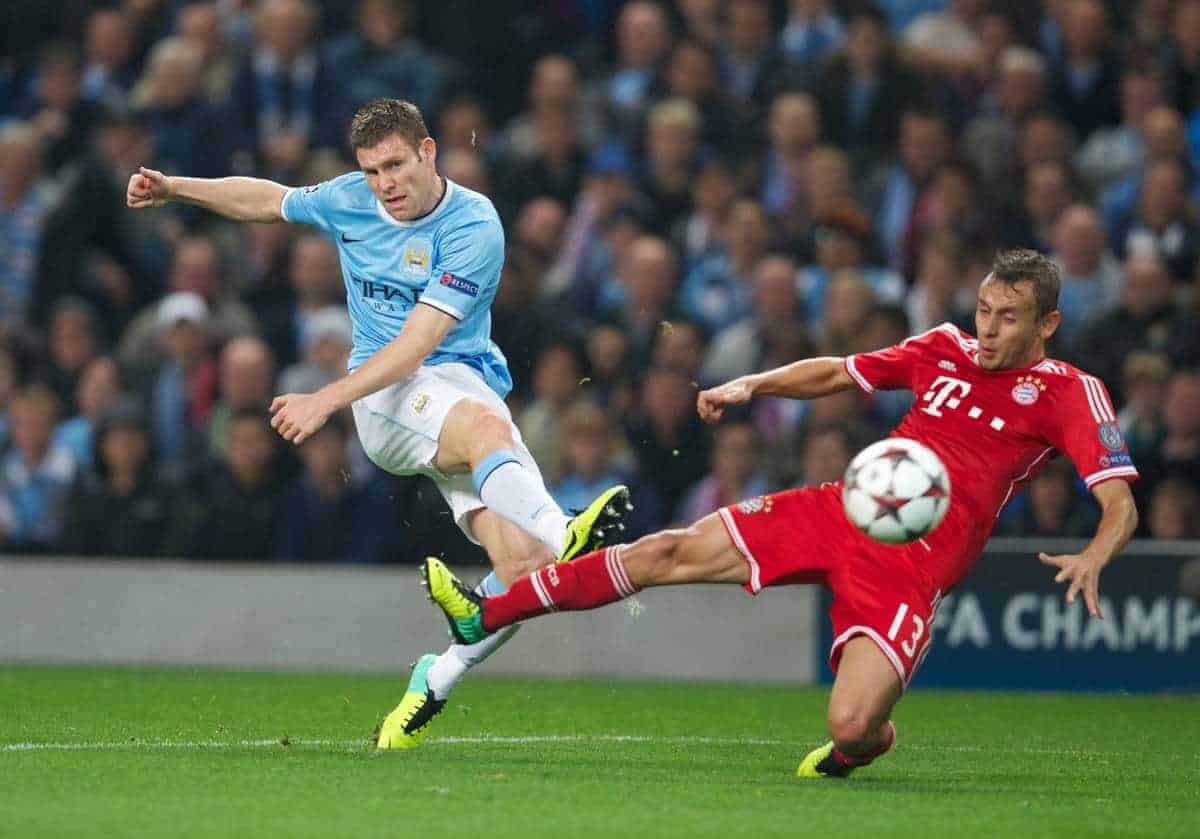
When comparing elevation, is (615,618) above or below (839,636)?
below

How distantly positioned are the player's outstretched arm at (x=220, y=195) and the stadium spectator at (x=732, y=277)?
4804 millimetres

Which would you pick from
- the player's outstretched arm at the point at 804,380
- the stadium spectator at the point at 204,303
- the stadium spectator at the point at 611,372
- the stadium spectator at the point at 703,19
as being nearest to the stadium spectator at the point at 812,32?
the stadium spectator at the point at 703,19

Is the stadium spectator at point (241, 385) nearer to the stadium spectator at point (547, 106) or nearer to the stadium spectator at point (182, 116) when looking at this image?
the stadium spectator at point (182, 116)

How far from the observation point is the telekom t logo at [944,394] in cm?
729

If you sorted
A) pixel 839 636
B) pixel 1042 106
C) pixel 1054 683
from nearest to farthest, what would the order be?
1. pixel 839 636
2. pixel 1054 683
3. pixel 1042 106

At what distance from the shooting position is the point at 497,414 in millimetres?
7773

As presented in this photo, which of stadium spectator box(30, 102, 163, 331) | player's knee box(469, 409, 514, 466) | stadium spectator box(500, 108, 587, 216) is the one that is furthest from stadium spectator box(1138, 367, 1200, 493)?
stadium spectator box(30, 102, 163, 331)

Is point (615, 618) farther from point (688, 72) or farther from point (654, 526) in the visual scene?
point (688, 72)

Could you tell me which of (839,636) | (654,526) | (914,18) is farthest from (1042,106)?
(839,636)

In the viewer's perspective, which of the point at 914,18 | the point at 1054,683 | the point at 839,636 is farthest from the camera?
the point at 914,18

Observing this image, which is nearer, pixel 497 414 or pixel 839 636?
pixel 839 636

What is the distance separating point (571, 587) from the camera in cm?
704

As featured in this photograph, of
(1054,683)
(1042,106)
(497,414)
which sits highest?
(1042,106)

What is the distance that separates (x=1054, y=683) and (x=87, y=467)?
5.62 metres
